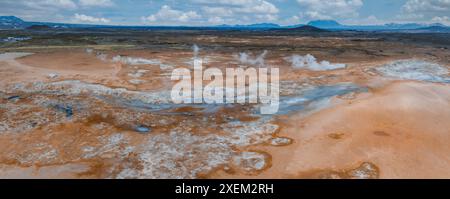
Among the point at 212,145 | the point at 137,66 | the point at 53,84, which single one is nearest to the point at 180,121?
the point at 212,145

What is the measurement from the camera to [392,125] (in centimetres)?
1059

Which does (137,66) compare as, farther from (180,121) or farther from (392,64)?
(392,64)

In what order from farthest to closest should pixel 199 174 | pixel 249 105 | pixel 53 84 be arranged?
pixel 53 84 < pixel 249 105 < pixel 199 174

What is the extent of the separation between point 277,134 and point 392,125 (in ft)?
12.3

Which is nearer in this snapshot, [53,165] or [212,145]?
[53,165]

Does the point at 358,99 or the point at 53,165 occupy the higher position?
the point at 358,99

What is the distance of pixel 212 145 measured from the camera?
930 centimetres

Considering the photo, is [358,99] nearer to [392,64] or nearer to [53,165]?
[53,165]

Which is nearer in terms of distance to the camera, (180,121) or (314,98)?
(180,121)
